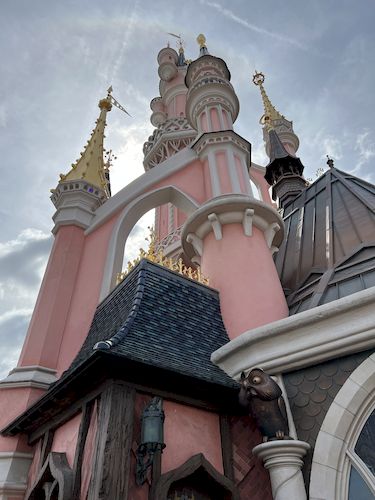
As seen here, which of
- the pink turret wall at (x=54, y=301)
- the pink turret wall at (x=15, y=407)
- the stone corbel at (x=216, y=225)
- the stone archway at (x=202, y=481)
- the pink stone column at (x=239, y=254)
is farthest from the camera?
the stone corbel at (x=216, y=225)

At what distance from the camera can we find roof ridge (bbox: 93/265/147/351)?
5070 mm

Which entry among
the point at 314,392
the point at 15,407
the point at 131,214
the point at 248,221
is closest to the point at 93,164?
the point at 131,214

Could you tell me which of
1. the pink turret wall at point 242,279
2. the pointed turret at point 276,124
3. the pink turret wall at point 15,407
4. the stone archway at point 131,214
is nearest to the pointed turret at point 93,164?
the stone archway at point 131,214

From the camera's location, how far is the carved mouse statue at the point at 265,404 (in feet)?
17.9

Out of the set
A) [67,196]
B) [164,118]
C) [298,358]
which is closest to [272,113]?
[164,118]

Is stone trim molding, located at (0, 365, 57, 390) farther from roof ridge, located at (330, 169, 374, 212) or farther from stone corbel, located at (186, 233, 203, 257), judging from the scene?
roof ridge, located at (330, 169, 374, 212)

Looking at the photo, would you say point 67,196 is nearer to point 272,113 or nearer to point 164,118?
point 164,118

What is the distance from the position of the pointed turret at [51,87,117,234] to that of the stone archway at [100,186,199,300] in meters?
1.07

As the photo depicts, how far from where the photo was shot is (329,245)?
9.92 m

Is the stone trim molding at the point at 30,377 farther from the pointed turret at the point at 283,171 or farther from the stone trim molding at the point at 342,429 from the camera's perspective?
the pointed turret at the point at 283,171

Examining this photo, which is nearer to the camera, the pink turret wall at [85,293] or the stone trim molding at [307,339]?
the stone trim molding at [307,339]

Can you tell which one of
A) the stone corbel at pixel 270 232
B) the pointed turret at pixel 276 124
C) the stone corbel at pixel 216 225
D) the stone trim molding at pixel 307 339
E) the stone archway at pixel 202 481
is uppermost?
the pointed turret at pixel 276 124

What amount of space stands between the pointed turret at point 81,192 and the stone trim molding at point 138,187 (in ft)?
1.11

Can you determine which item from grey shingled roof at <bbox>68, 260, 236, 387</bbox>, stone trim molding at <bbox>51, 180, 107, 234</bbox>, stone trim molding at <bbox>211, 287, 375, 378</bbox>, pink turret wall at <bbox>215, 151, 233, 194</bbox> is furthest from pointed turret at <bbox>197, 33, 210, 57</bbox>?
stone trim molding at <bbox>211, 287, 375, 378</bbox>
